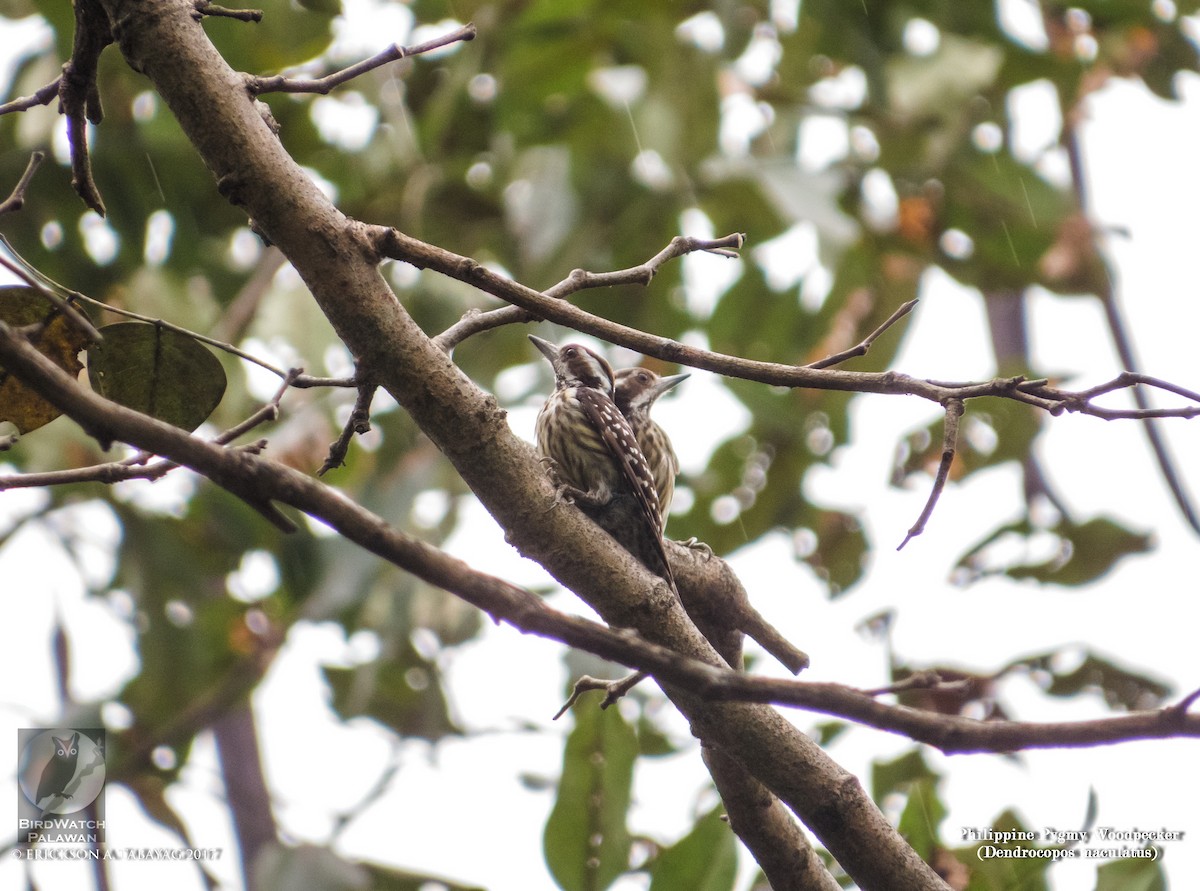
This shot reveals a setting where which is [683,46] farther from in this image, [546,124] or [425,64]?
[425,64]

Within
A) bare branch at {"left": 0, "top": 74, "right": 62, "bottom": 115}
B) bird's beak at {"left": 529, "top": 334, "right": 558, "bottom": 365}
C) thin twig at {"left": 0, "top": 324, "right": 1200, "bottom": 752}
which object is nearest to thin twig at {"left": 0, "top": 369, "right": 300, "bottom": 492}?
thin twig at {"left": 0, "top": 324, "right": 1200, "bottom": 752}

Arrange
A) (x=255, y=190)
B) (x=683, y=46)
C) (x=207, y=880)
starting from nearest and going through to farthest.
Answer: (x=255, y=190)
(x=207, y=880)
(x=683, y=46)

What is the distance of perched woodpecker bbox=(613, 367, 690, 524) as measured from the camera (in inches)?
206

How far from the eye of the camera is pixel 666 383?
→ 19.0ft

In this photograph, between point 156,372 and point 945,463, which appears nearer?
point 945,463

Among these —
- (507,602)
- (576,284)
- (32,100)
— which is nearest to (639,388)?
(576,284)

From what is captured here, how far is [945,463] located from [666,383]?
12.8ft

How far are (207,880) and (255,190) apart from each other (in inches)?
170

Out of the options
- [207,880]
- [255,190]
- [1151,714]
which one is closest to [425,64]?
[207,880]

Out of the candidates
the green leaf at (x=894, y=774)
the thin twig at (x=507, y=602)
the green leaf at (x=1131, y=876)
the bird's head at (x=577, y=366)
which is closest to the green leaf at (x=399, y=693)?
the bird's head at (x=577, y=366)

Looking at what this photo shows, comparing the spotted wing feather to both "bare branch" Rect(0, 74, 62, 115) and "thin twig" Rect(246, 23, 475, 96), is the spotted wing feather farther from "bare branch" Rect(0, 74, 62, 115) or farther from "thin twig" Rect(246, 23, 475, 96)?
"bare branch" Rect(0, 74, 62, 115)

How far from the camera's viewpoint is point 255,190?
205 cm

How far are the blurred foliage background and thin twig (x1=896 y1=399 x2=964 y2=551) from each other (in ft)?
11.4

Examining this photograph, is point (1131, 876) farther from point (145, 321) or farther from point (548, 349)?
point (548, 349)
